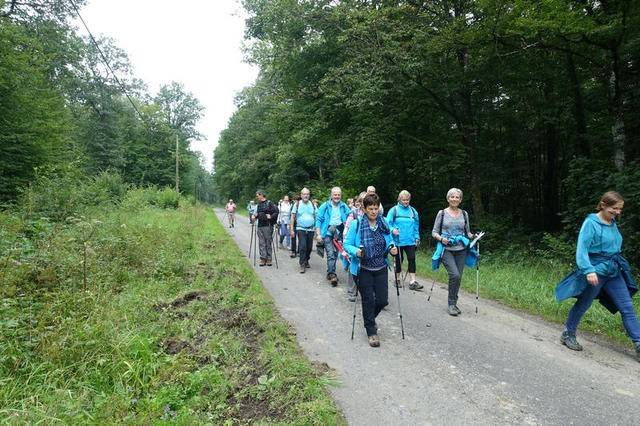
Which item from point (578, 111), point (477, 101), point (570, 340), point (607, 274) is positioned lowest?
point (570, 340)

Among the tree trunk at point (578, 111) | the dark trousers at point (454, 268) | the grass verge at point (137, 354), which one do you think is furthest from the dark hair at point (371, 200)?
the tree trunk at point (578, 111)

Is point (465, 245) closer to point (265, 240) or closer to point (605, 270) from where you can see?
point (605, 270)

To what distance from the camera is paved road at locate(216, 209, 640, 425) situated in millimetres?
2836

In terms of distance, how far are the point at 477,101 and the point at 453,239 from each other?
9.50 metres

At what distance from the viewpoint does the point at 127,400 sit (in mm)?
2818

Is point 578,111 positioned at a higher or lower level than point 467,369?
higher

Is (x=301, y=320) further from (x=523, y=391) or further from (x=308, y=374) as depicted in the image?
(x=523, y=391)

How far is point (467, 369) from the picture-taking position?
3562 millimetres

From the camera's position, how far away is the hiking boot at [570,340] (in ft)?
13.3

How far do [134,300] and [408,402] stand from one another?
14.3 feet

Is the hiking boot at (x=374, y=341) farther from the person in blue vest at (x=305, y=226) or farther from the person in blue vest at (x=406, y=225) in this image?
the person in blue vest at (x=305, y=226)

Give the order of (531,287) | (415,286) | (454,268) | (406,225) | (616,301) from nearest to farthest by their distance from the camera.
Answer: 1. (616,301)
2. (454,268)
3. (531,287)
4. (415,286)
5. (406,225)

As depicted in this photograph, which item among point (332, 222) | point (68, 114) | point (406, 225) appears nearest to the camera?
point (406, 225)

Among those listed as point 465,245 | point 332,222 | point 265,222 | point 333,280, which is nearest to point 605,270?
point 465,245
